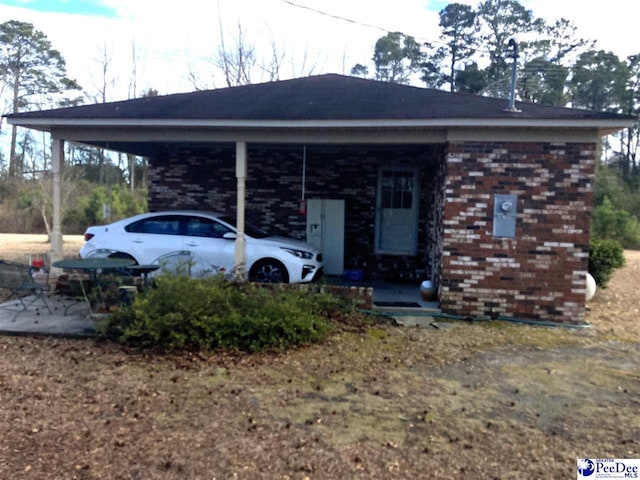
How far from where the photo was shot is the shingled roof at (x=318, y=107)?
8039mm

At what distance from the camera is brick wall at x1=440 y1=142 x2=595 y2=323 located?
26.2ft

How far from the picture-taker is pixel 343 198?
11.7 metres

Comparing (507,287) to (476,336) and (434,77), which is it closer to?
(476,336)

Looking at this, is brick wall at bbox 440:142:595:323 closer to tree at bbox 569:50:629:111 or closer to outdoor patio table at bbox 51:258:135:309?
outdoor patio table at bbox 51:258:135:309

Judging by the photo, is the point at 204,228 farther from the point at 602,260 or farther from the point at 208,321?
the point at 602,260

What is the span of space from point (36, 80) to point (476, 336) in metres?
38.4

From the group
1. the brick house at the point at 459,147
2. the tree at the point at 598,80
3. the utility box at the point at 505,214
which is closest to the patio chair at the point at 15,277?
the brick house at the point at 459,147

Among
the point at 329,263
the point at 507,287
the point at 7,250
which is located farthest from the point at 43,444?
the point at 7,250

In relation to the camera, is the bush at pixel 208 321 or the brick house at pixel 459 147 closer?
the bush at pixel 208 321

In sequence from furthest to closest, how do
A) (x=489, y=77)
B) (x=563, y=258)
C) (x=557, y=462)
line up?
1. (x=489, y=77)
2. (x=563, y=258)
3. (x=557, y=462)

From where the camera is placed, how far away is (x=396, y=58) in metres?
34.0

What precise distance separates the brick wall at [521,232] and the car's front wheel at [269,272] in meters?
2.72

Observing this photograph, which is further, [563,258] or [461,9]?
[461,9]
